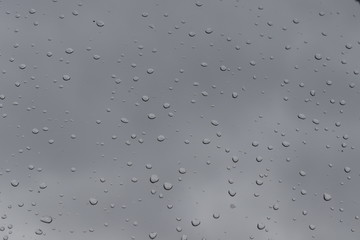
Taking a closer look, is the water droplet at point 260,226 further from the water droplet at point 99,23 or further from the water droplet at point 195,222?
the water droplet at point 99,23

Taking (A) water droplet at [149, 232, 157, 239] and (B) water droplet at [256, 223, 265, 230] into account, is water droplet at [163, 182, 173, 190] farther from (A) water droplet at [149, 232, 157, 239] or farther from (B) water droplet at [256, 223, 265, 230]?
(B) water droplet at [256, 223, 265, 230]

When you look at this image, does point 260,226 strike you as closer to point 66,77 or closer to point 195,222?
point 195,222

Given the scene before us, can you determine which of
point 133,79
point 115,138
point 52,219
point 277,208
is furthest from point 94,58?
point 277,208

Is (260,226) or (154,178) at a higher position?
(154,178)

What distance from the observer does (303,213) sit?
5.68 meters

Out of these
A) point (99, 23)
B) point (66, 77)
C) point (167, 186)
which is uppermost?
point (99, 23)

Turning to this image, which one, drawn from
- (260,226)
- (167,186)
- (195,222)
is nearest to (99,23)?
(167,186)

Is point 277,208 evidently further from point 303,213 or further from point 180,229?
point 180,229

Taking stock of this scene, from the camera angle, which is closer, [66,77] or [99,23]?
[66,77]

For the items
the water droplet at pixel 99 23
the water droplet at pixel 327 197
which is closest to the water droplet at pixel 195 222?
the water droplet at pixel 327 197

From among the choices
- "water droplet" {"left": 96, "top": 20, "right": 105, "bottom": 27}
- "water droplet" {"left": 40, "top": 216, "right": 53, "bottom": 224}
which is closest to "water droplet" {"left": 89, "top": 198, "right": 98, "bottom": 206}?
"water droplet" {"left": 40, "top": 216, "right": 53, "bottom": 224}

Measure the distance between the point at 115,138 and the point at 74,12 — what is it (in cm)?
136

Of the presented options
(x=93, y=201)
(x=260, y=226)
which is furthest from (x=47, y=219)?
(x=260, y=226)

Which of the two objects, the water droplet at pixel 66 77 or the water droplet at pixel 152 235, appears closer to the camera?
the water droplet at pixel 152 235
